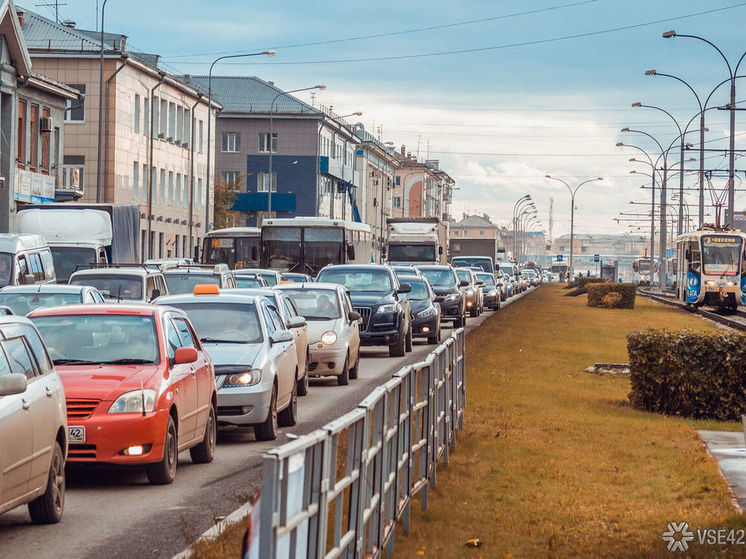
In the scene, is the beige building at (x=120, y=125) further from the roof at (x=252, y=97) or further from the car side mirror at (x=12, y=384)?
the car side mirror at (x=12, y=384)

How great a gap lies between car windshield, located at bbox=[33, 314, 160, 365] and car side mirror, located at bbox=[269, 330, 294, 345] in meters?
3.28

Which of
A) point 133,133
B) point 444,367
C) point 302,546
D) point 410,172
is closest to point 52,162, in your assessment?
point 133,133

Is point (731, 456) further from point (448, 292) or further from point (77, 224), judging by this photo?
point (448, 292)

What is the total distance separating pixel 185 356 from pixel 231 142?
98.0 metres

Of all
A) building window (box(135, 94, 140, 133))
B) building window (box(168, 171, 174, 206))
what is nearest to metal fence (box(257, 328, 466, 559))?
building window (box(135, 94, 140, 133))

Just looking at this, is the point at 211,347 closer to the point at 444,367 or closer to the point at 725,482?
the point at 444,367

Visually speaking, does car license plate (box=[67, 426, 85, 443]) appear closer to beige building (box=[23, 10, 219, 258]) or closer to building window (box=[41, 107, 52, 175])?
building window (box=[41, 107, 52, 175])

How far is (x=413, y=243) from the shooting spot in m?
55.8

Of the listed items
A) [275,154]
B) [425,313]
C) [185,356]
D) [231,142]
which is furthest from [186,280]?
[231,142]

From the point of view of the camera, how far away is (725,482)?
11.9 m

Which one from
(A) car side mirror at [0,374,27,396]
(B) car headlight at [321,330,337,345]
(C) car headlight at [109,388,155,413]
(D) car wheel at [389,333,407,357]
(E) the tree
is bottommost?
(D) car wheel at [389,333,407,357]

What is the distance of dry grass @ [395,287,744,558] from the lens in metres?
9.37

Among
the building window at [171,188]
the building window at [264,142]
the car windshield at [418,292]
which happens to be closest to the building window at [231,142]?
the building window at [264,142]

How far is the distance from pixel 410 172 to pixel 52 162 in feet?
376
